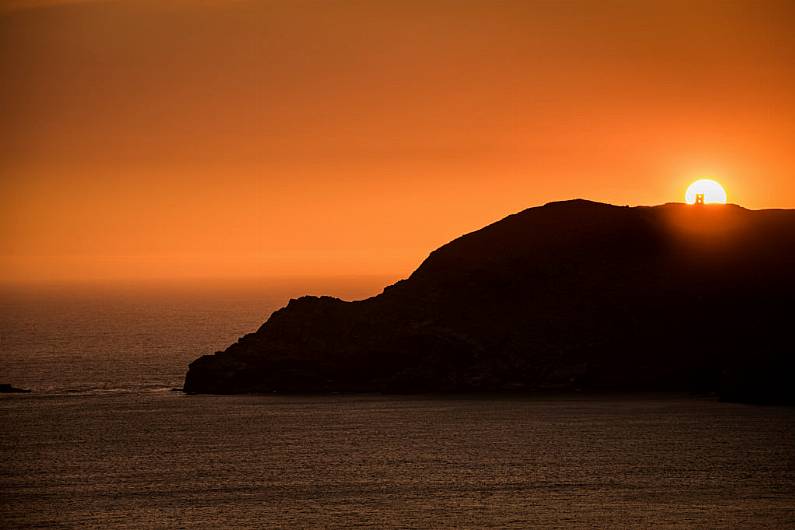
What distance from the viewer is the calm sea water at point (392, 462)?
95.2 metres

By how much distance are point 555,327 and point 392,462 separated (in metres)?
53.4

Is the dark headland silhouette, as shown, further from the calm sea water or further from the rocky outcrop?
the rocky outcrop

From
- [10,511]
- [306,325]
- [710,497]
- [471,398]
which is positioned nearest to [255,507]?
[10,511]

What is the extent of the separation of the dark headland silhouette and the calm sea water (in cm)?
660

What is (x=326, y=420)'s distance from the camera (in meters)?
140

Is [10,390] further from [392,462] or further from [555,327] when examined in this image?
[392,462]

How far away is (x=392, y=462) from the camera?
4584 inches

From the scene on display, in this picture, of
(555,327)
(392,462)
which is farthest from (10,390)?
(392,462)

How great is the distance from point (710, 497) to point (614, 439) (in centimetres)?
2530

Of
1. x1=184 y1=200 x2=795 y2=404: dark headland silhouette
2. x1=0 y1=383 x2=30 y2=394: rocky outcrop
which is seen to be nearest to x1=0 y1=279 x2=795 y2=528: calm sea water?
x1=0 y1=383 x2=30 y2=394: rocky outcrop

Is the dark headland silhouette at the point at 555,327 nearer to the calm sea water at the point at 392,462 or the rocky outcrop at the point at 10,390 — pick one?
the calm sea water at the point at 392,462

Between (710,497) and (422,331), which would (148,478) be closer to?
(710,497)

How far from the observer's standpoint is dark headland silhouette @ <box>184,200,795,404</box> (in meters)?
160

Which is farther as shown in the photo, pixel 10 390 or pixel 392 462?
pixel 10 390
